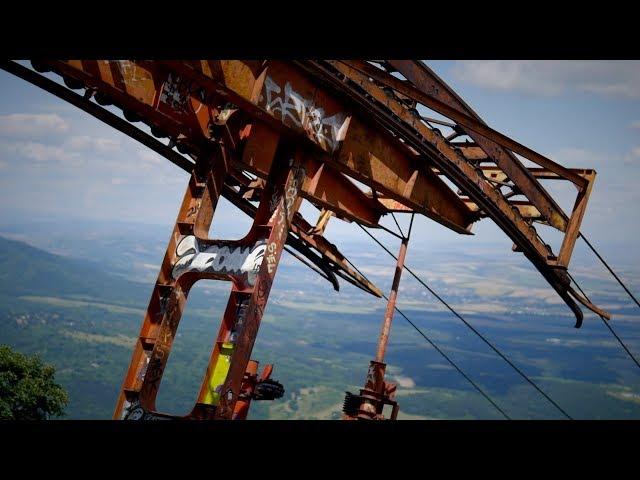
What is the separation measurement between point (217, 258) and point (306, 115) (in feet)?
5.59

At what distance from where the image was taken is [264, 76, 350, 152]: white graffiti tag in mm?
A: 7156

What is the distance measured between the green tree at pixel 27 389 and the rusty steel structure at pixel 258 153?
58.2 feet

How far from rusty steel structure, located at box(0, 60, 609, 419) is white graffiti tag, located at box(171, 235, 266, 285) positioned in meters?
0.01

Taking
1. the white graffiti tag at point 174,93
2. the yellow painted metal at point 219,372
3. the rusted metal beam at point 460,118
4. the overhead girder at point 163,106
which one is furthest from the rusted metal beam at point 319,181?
the yellow painted metal at point 219,372

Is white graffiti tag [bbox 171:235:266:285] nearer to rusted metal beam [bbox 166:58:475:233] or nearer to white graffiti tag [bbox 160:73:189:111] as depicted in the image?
rusted metal beam [bbox 166:58:475:233]

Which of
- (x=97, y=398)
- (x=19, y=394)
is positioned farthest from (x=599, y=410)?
(x=19, y=394)

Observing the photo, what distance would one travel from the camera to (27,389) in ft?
81.6

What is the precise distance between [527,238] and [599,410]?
147 m

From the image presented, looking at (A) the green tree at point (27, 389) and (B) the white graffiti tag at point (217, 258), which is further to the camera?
(A) the green tree at point (27, 389)

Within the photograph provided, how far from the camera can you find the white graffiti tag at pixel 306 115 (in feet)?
23.5

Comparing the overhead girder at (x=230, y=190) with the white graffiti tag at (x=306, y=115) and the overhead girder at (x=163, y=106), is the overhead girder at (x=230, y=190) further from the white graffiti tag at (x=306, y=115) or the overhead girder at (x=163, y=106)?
the white graffiti tag at (x=306, y=115)

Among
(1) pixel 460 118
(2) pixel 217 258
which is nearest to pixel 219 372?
Answer: (2) pixel 217 258

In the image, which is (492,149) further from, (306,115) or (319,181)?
(306,115)
